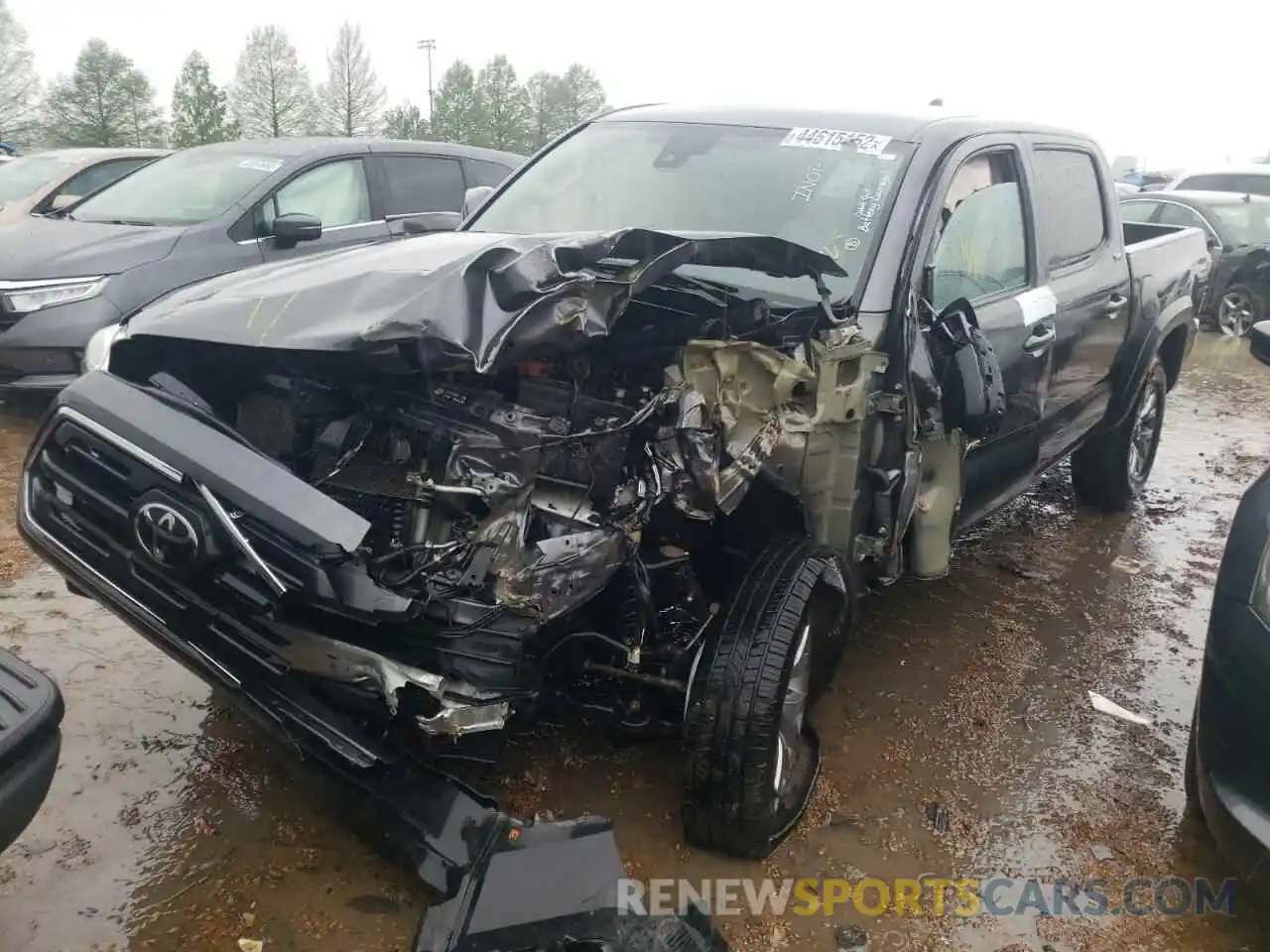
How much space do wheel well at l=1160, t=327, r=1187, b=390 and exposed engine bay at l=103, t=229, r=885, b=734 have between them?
344 cm

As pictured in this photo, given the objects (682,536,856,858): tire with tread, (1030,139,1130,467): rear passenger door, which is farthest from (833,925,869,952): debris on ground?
(1030,139,1130,467): rear passenger door

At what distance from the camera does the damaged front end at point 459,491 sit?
7.10 ft

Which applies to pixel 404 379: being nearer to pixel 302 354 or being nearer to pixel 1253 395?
pixel 302 354

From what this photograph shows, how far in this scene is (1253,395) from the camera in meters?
8.96

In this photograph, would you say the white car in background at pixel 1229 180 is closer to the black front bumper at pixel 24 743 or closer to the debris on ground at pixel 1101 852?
the debris on ground at pixel 1101 852

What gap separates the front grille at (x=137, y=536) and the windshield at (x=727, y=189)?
161 cm

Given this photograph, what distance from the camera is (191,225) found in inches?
232

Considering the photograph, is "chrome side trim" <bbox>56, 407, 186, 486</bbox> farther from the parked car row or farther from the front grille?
the parked car row

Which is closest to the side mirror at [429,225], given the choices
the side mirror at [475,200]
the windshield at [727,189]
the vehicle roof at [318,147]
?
the side mirror at [475,200]

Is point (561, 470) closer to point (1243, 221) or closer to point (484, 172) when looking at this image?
point (484, 172)

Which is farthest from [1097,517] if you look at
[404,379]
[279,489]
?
[279,489]

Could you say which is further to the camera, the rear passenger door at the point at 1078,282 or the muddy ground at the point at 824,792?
the rear passenger door at the point at 1078,282

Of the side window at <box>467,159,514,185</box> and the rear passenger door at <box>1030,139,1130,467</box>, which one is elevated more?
the side window at <box>467,159,514,185</box>

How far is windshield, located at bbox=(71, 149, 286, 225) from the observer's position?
241 inches
